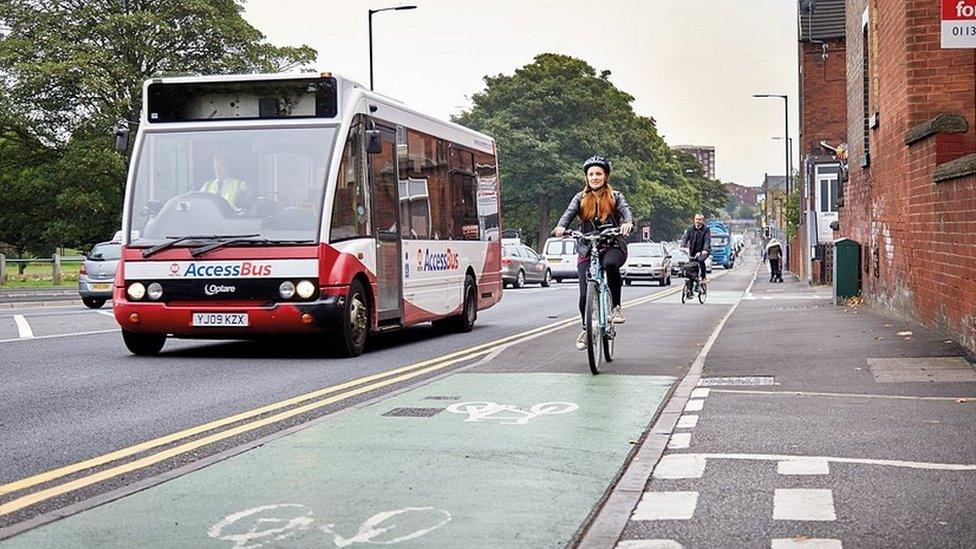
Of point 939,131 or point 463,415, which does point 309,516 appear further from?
point 939,131

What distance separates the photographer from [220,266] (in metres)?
13.8

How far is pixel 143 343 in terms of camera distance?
14.7 m

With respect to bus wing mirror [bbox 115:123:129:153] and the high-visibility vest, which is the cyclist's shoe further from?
bus wing mirror [bbox 115:123:129:153]

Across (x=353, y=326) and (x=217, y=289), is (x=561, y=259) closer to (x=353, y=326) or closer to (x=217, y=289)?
(x=353, y=326)

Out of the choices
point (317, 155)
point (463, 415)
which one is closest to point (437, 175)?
point (317, 155)

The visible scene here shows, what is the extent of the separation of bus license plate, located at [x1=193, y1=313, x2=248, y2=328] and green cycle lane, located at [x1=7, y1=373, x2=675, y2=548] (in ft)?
14.1

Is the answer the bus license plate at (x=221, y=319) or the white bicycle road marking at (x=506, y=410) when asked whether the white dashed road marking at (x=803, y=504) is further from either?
the bus license plate at (x=221, y=319)

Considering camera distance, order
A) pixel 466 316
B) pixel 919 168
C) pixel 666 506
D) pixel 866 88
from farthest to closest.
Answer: pixel 866 88, pixel 466 316, pixel 919 168, pixel 666 506

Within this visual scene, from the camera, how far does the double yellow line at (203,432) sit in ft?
21.6

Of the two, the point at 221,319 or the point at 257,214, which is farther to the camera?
the point at 257,214

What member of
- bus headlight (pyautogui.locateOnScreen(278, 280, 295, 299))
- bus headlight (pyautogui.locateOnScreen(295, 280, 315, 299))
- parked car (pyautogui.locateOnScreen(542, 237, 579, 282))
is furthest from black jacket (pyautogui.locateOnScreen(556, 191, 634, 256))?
parked car (pyautogui.locateOnScreen(542, 237, 579, 282))

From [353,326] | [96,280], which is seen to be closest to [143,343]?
[353,326]

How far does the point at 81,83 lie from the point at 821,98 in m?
32.5

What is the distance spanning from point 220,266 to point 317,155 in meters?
1.52
